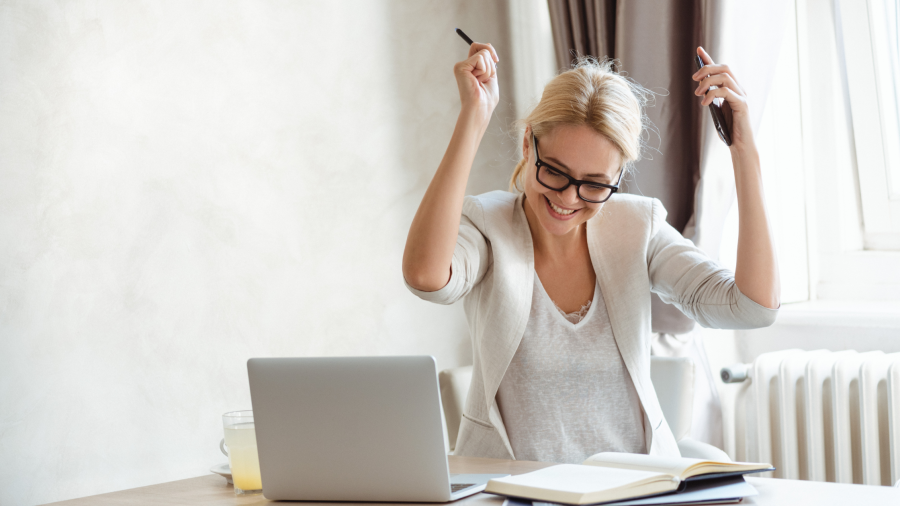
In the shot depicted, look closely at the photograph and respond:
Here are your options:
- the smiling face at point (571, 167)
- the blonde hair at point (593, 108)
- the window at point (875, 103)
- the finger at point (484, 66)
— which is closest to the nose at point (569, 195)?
the smiling face at point (571, 167)

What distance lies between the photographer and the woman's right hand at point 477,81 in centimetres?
132

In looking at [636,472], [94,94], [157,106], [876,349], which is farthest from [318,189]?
[876,349]

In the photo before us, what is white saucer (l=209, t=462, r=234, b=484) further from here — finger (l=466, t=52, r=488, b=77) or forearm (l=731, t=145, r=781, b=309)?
forearm (l=731, t=145, r=781, b=309)

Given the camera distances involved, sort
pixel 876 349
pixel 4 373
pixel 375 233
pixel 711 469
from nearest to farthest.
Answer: pixel 711 469
pixel 4 373
pixel 876 349
pixel 375 233

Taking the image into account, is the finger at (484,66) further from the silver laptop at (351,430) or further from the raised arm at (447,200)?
the silver laptop at (351,430)

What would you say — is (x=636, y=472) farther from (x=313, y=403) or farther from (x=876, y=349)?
(x=876, y=349)

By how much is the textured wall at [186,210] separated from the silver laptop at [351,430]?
2.55 ft

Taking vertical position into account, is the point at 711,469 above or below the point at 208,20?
below

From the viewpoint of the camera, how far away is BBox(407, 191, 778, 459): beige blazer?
1.42 metres

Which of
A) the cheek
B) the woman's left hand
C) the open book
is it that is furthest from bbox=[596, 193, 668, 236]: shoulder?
the open book

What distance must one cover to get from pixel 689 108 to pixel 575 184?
0.92 meters

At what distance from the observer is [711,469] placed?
931mm

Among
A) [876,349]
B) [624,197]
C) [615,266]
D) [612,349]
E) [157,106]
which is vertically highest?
[157,106]

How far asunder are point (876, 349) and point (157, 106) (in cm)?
196
